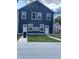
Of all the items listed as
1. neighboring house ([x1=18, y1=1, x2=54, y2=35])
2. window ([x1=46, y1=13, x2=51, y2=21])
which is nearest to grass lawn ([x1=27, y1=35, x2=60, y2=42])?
neighboring house ([x1=18, y1=1, x2=54, y2=35])

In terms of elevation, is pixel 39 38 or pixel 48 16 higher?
pixel 48 16

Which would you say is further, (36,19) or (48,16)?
(48,16)

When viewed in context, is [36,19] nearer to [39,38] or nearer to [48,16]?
[48,16]

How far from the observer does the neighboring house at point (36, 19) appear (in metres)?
5.39

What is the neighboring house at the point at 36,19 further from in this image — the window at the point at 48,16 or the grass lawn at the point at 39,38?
the grass lawn at the point at 39,38

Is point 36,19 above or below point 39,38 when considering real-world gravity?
above

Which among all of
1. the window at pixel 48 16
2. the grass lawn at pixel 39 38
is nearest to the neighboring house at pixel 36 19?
the window at pixel 48 16

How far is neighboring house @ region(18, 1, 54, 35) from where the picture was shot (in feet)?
17.7

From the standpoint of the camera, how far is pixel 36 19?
211 inches

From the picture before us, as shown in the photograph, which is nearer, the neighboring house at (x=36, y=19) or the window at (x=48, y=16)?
the neighboring house at (x=36, y=19)

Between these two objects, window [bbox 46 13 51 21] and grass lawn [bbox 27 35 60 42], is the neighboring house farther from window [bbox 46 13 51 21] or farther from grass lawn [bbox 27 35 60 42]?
grass lawn [bbox 27 35 60 42]

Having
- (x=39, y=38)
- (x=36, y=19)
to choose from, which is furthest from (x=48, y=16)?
(x=39, y=38)

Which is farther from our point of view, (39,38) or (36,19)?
(39,38)
